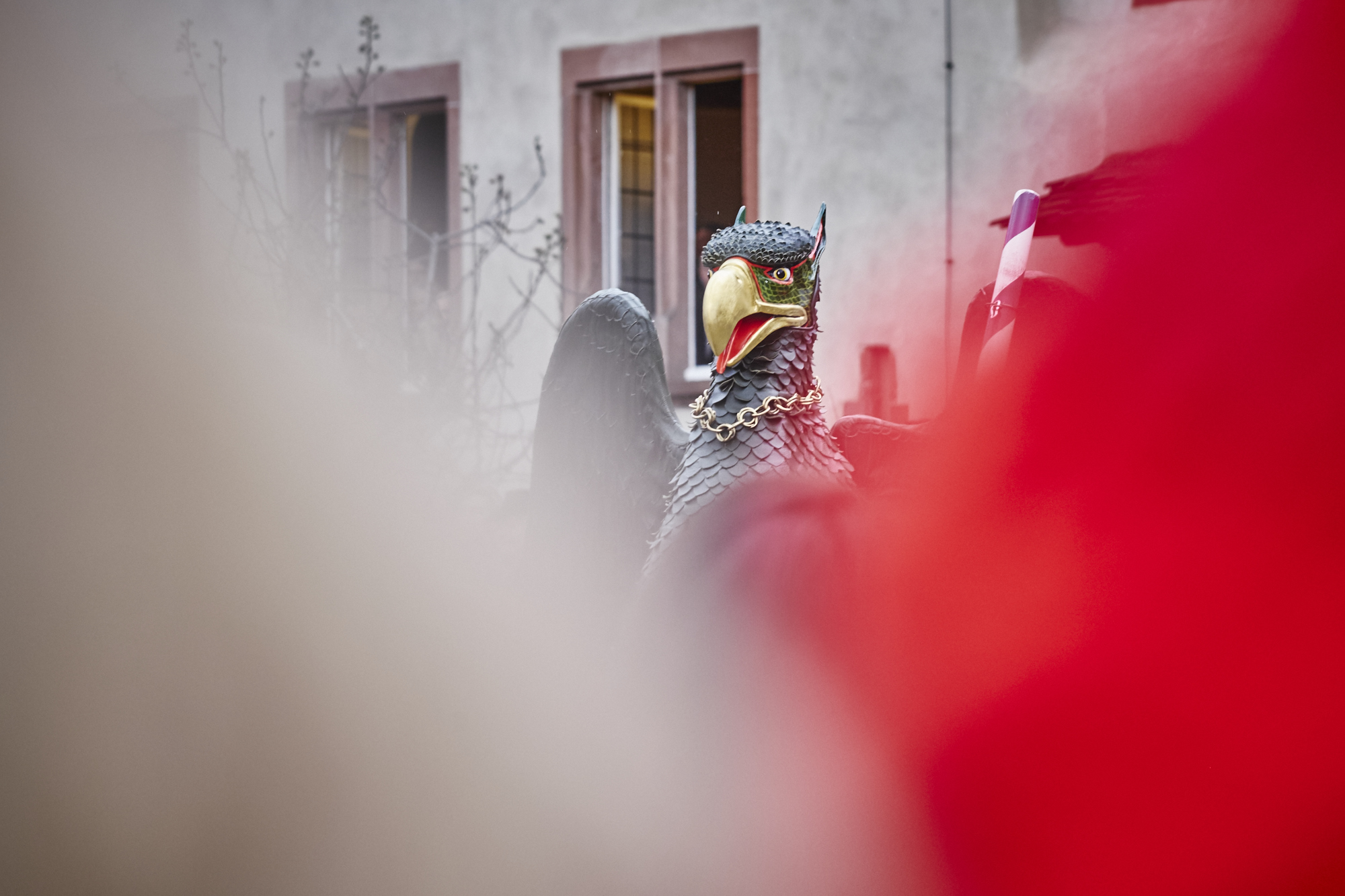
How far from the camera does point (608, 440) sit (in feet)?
6.95

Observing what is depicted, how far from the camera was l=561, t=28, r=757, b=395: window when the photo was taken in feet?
14.9

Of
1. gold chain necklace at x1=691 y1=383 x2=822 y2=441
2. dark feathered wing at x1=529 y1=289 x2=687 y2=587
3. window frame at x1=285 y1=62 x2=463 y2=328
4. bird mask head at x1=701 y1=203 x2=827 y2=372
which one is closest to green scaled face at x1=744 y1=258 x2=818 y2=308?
bird mask head at x1=701 y1=203 x2=827 y2=372

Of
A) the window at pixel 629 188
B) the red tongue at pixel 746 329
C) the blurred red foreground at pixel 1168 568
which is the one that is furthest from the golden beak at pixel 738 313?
the window at pixel 629 188

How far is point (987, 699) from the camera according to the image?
1.54 m

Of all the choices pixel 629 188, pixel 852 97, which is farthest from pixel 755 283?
pixel 629 188

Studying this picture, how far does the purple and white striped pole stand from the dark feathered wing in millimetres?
647

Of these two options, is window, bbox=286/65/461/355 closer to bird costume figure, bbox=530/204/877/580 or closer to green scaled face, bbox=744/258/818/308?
bird costume figure, bbox=530/204/877/580

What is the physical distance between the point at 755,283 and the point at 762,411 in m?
0.19

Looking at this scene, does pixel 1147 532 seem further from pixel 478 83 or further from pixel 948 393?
pixel 478 83

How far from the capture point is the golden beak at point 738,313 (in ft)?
5.98

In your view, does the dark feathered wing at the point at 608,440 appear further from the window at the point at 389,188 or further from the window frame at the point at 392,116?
the window frame at the point at 392,116

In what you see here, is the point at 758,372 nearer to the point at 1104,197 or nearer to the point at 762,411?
the point at 762,411

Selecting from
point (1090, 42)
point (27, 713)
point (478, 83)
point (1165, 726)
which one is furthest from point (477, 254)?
point (1165, 726)

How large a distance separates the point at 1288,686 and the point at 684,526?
84cm
